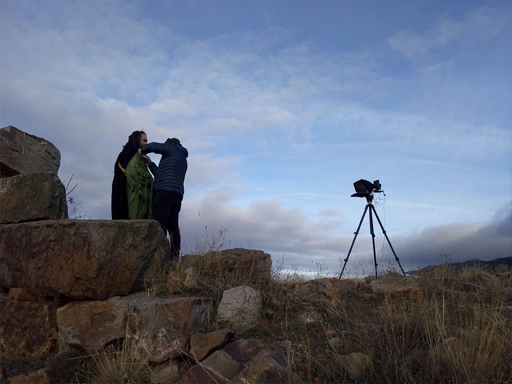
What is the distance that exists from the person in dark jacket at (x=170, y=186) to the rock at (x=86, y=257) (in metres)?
1.09

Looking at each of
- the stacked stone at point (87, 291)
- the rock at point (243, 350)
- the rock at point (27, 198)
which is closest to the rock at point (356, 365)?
the rock at point (243, 350)

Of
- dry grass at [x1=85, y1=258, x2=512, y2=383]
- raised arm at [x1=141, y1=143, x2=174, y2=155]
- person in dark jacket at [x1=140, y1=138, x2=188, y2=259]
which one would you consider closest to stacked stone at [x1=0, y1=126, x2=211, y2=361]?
dry grass at [x1=85, y1=258, x2=512, y2=383]

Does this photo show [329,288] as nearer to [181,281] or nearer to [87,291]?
[181,281]

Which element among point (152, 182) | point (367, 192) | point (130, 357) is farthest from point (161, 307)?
point (367, 192)

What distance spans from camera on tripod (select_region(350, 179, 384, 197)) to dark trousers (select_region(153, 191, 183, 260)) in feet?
12.7

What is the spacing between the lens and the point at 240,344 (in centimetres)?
408

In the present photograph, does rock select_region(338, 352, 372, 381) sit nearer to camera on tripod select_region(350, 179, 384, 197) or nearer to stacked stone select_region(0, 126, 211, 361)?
stacked stone select_region(0, 126, 211, 361)

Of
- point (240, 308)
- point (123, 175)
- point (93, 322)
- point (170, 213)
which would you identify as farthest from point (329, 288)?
point (123, 175)

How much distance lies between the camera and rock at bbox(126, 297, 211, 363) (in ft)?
13.9

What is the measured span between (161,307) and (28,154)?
4.06m

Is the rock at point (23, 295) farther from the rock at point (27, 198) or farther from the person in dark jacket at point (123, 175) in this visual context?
the person in dark jacket at point (123, 175)

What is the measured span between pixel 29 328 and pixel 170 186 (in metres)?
2.35

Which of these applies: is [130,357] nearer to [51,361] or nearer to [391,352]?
[51,361]

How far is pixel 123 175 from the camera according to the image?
22.2 ft
